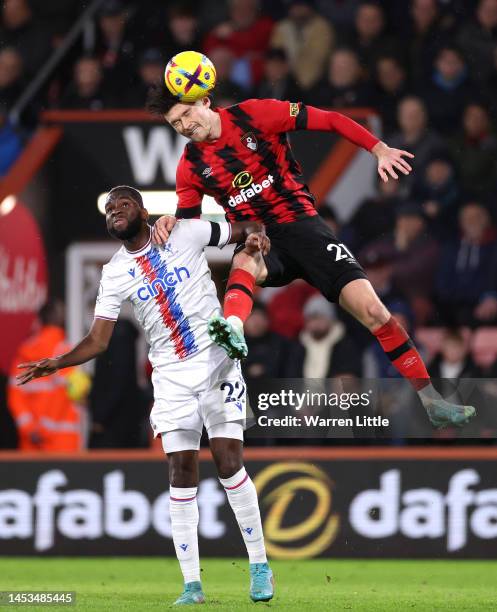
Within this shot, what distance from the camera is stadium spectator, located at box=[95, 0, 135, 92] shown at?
15.6 meters

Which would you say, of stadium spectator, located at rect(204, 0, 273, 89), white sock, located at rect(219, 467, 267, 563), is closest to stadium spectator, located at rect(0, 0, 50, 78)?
stadium spectator, located at rect(204, 0, 273, 89)

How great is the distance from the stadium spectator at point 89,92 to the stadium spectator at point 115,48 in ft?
0.45

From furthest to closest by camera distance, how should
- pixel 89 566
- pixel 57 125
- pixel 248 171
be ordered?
pixel 57 125 < pixel 89 566 < pixel 248 171

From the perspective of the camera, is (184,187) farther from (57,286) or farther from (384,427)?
(57,286)

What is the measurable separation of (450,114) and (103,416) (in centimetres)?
432

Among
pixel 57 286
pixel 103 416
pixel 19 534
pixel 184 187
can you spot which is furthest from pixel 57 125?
pixel 184 187

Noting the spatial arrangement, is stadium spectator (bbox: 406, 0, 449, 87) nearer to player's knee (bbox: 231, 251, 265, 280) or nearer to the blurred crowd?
the blurred crowd

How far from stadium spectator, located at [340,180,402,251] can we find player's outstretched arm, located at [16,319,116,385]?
4813 millimetres

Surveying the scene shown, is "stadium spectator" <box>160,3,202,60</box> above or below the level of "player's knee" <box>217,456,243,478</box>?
above

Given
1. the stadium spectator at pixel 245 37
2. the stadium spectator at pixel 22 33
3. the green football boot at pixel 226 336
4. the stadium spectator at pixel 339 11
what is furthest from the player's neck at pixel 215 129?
the stadium spectator at pixel 22 33

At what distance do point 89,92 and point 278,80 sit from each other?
5.71ft

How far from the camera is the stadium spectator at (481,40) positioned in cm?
1555

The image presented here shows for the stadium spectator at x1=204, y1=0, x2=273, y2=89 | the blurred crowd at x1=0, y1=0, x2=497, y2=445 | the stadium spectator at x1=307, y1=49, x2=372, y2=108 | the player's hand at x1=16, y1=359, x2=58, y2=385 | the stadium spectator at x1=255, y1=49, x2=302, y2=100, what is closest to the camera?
the player's hand at x1=16, y1=359, x2=58, y2=385

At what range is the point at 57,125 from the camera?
582 inches
